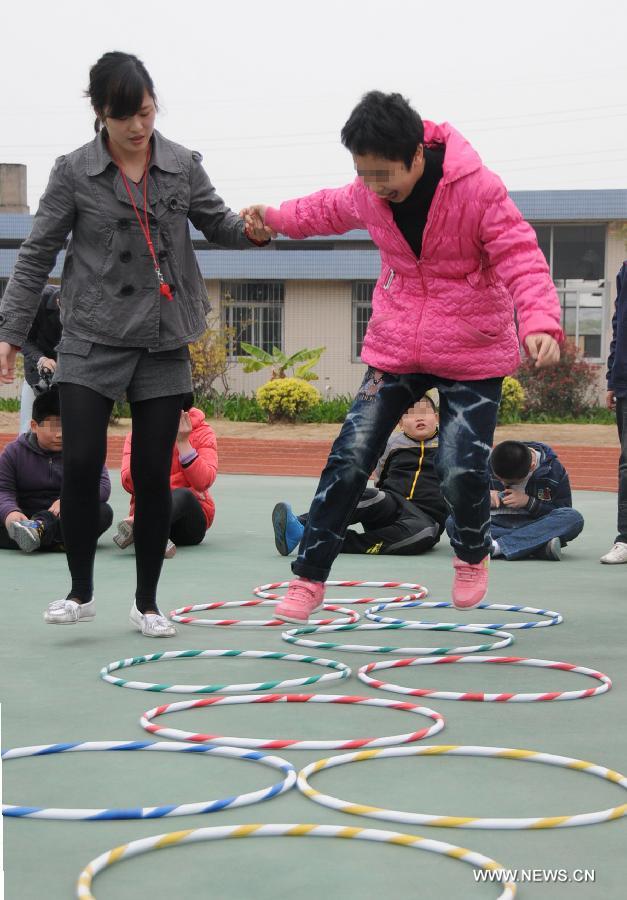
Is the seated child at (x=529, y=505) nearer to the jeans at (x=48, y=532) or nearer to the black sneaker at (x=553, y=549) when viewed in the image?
the black sneaker at (x=553, y=549)

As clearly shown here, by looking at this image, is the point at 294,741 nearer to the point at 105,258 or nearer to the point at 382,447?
the point at 382,447

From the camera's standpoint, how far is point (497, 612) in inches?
216

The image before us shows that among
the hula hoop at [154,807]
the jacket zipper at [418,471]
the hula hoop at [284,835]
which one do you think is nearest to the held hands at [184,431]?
the jacket zipper at [418,471]

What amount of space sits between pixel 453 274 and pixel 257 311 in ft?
85.6

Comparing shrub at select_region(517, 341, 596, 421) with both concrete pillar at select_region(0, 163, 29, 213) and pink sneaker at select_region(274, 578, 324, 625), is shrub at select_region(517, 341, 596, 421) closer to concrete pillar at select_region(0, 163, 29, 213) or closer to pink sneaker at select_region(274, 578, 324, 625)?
pink sneaker at select_region(274, 578, 324, 625)

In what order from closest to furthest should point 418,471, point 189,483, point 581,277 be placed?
point 189,483 → point 418,471 → point 581,277

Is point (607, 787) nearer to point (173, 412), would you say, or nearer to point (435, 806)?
point (435, 806)

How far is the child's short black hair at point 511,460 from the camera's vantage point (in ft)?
23.6

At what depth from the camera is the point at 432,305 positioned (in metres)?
4.39

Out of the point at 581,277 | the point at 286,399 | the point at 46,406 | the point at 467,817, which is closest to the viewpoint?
the point at 467,817

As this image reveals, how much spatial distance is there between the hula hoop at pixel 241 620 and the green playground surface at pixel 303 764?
0.16 ft

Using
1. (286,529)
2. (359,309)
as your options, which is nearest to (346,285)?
(359,309)

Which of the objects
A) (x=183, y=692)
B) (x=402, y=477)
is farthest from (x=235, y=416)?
(x=183, y=692)

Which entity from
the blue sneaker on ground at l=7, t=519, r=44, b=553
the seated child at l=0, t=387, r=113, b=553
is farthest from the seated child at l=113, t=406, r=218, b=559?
the blue sneaker on ground at l=7, t=519, r=44, b=553
